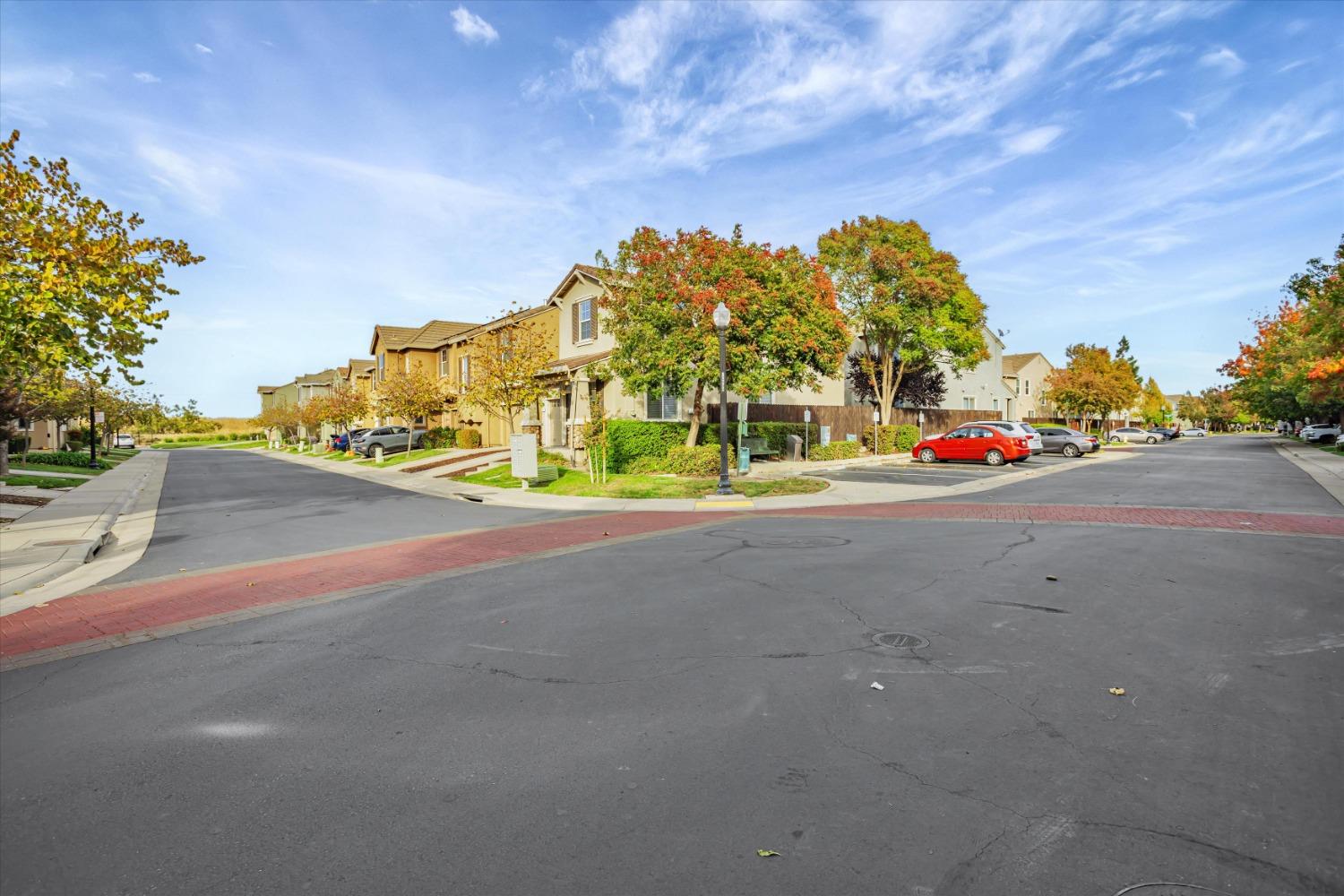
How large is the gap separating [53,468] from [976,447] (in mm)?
41501

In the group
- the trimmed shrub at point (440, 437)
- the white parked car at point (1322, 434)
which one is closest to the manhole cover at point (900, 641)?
the trimmed shrub at point (440, 437)

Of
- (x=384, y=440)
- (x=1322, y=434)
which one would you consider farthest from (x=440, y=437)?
(x=1322, y=434)

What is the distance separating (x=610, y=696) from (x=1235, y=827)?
3.43 m

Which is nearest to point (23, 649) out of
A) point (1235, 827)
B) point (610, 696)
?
point (610, 696)

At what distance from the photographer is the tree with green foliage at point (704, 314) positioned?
2155 cm

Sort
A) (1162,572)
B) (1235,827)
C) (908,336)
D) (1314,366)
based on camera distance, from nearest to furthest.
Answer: (1235,827)
(1162,572)
(1314,366)
(908,336)

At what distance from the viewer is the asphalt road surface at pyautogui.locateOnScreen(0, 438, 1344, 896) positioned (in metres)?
3.03

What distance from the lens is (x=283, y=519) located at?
15.5 m

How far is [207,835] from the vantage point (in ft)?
10.8

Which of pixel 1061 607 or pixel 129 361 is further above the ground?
pixel 129 361

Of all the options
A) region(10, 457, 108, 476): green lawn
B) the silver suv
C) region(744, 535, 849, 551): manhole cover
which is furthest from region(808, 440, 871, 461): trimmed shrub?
region(10, 457, 108, 476): green lawn

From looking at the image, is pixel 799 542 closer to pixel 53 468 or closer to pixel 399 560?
pixel 399 560

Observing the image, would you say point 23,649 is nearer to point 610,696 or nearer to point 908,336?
point 610,696

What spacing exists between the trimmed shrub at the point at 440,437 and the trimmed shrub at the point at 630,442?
18.8 meters
